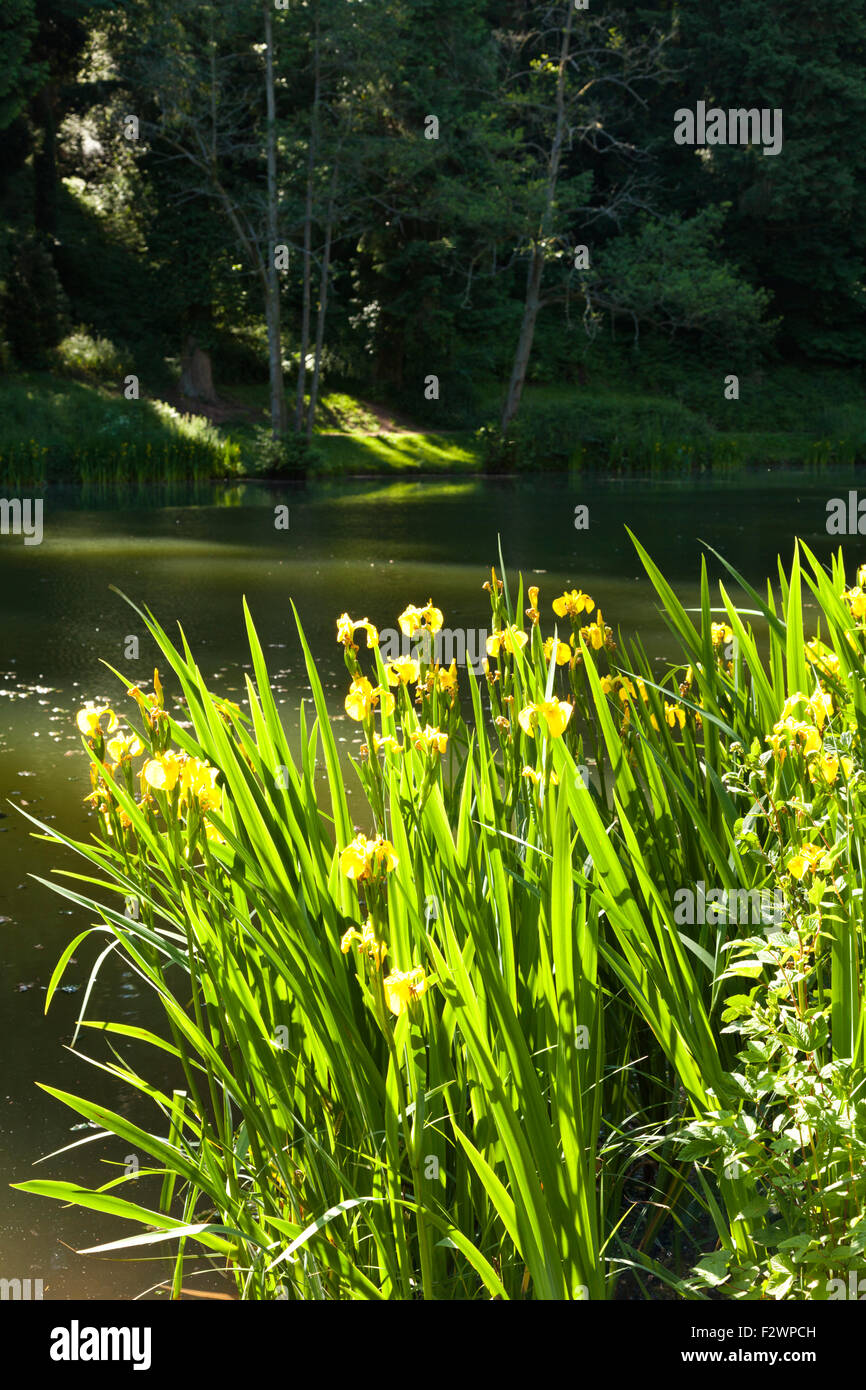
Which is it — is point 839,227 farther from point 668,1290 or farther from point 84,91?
point 668,1290

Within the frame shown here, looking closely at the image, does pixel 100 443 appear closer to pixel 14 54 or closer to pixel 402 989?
pixel 14 54

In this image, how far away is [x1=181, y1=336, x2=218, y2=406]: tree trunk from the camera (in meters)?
25.7

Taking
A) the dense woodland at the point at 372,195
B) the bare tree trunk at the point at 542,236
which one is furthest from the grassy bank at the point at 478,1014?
the bare tree trunk at the point at 542,236

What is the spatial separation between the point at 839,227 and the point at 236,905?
36895 mm

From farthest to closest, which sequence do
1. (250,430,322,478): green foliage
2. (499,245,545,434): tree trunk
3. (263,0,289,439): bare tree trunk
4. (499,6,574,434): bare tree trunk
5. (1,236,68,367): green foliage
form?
(499,245,545,434): tree trunk, (499,6,574,434): bare tree trunk, (1,236,68,367): green foliage, (263,0,289,439): bare tree trunk, (250,430,322,478): green foliage

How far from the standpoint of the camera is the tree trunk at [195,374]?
84.3 feet

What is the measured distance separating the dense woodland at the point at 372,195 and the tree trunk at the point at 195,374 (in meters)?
0.04

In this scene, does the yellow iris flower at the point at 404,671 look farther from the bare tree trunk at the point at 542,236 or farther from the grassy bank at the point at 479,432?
the bare tree trunk at the point at 542,236

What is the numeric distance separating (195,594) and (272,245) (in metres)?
14.5

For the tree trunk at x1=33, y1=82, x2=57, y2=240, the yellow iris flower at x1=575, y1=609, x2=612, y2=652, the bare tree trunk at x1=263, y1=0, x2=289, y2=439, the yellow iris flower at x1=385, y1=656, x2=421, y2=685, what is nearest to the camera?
the yellow iris flower at x1=385, y1=656, x2=421, y2=685

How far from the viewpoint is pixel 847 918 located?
153 cm

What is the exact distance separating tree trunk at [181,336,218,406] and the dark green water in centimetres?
664

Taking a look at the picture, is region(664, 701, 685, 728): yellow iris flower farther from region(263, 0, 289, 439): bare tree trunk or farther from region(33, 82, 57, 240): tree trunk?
region(33, 82, 57, 240): tree trunk

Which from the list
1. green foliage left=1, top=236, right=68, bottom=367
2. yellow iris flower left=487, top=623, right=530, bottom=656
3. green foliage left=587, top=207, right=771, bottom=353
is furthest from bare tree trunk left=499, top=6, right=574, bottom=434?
yellow iris flower left=487, top=623, right=530, bottom=656
